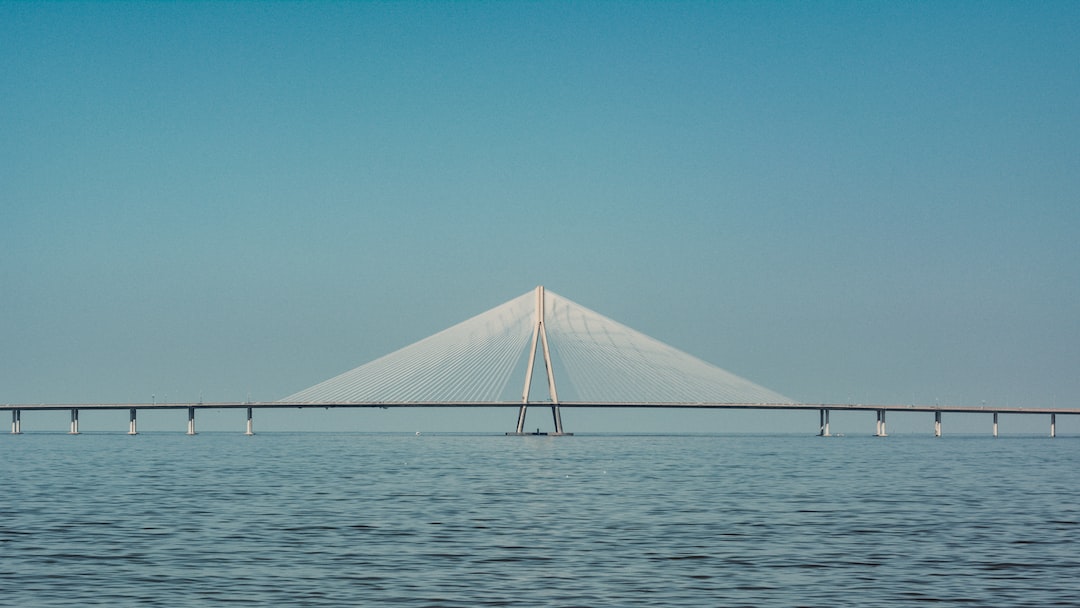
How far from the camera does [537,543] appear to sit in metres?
29.2

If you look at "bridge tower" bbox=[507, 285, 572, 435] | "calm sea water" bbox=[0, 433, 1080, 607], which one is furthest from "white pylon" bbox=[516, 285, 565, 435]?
"calm sea water" bbox=[0, 433, 1080, 607]

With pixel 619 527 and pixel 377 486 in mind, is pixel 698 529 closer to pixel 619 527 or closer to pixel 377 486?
pixel 619 527

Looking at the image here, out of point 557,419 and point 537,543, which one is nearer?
point 537,543

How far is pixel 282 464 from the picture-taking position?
78750 millimetres

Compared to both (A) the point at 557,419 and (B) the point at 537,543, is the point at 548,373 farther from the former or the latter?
(B) the point at 537,543

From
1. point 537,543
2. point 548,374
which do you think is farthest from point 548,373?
point 537,543

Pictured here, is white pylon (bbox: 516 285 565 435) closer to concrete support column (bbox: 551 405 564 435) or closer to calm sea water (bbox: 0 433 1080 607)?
concrete support column (bbox: 551 405 564 435)

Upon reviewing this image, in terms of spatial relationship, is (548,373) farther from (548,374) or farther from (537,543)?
(537,543)

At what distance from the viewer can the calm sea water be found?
21844mm

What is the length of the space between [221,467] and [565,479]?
80.3ft

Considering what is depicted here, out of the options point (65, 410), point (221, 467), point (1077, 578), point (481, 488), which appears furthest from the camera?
point (65, 410)

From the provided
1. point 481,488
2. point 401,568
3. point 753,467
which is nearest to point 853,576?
point 401,568

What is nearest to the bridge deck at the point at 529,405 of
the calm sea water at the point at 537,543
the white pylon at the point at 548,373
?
the white pylon at the point at 548,373

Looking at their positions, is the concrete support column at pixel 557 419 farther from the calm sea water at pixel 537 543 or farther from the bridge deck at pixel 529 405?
the calm sea water at pixel 537 543
